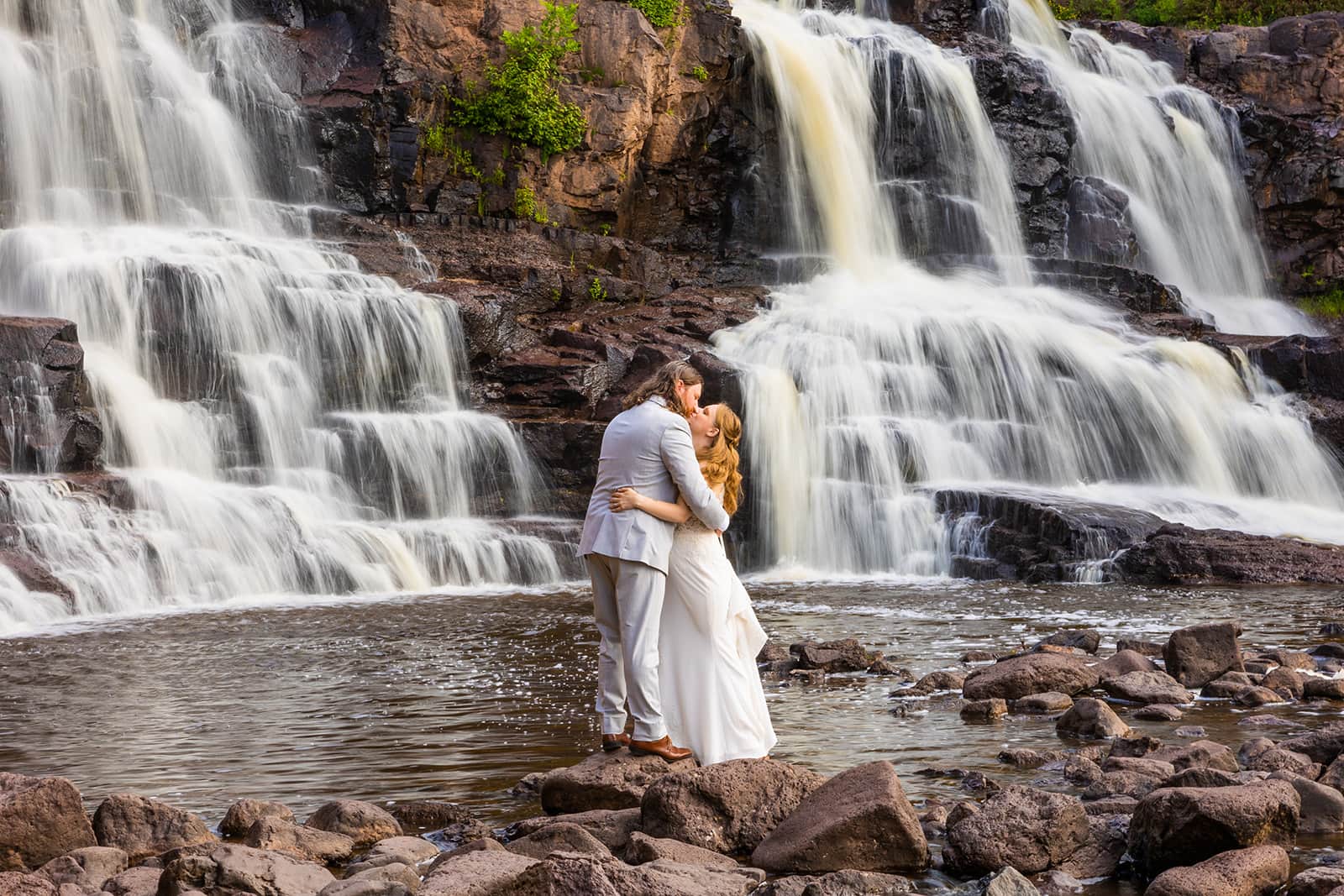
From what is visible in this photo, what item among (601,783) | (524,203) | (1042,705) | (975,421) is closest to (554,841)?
(601,783)

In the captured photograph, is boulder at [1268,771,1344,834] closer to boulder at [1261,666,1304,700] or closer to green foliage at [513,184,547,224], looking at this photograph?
boulder at [1261,666,1304,700]

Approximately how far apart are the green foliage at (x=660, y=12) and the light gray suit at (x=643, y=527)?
78.6 ft

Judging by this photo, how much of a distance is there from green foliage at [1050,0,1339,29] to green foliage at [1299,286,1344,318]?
35.7 ft

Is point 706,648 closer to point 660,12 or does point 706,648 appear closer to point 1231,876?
point 1231,876

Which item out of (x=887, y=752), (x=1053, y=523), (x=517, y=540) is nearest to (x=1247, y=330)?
(x=1053, y=523)

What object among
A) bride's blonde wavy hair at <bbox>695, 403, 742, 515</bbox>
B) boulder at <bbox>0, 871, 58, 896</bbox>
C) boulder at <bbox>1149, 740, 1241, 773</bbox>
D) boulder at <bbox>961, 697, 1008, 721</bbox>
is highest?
bride's blonde wavy hair at <bbox>695, 403, 742, 515</bbox>

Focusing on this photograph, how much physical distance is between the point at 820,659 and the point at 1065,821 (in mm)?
4912

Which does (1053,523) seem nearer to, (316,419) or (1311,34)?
(316,419)

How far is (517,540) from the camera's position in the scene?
18.1 meters

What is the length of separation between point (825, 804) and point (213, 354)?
1572 cm

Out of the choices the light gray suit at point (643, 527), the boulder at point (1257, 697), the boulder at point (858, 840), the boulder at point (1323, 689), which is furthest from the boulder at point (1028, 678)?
the boulder at point (858, 840)

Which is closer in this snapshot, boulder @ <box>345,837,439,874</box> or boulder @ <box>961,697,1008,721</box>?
boulder @ <box>345,837,439,874</box>

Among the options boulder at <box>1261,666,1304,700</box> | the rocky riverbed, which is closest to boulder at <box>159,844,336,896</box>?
the rocky riverbed

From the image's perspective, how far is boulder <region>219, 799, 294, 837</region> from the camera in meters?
6.09
